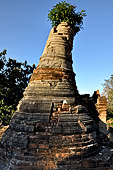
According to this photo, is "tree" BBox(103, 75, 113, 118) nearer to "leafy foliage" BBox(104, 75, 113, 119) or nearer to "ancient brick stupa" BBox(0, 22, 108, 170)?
"leafy foliage" BBox(104, 75, 113, 119)

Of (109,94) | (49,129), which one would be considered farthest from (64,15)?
(109,94)

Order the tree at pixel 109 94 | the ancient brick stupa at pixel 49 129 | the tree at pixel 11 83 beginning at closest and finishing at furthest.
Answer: the ancient brick stupa at pixel 49 129, the tree at pixel 11 83, the tree at pixel 109 94

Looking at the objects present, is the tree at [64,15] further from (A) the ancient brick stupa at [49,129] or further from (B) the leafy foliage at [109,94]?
(B) the leafy foliage at [109,94]

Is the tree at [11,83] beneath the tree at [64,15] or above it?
beneath

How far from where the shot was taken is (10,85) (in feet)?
43.2

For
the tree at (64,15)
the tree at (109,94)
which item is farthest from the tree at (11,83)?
the tree at (109,94)

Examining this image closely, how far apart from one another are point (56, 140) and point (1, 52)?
11.8 metres

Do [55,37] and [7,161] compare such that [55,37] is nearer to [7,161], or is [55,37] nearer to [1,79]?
[7,161]

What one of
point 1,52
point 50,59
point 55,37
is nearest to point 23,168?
point 50,59

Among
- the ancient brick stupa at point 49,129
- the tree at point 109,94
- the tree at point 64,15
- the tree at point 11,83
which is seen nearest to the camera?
the ancient brick stupa at point 49,129

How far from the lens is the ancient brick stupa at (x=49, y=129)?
A: 366cm

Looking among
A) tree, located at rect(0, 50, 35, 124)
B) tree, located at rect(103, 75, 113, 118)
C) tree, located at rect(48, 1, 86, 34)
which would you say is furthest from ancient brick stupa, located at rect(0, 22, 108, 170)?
tree, located at rect(103, 75, 113, 118)

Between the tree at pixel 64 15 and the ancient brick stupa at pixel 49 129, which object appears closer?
the ancient brick stupa at pixel 49 129

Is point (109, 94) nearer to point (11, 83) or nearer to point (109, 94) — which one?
point (109, 94)
